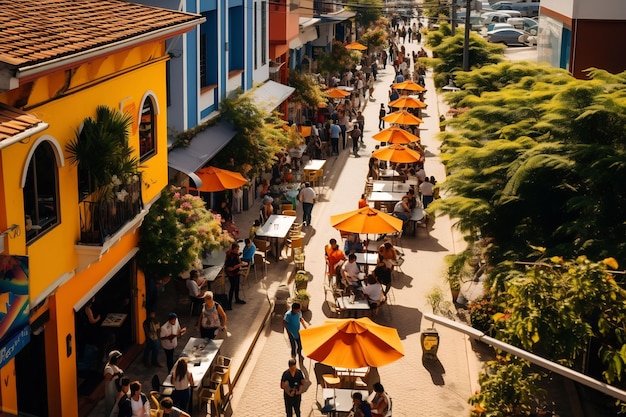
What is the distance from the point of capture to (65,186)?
1435 cm

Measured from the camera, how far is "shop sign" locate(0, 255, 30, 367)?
11.6 m

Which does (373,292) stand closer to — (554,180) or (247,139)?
(554,180)

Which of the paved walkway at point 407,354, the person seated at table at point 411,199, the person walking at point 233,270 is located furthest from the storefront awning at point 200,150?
the person seated at table at point 411,199

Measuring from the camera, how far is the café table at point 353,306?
2061cm

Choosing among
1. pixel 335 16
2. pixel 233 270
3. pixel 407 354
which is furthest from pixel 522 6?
pixel 407 354

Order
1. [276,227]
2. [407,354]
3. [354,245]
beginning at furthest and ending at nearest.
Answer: [276,227] → [354,245] → [407,354]

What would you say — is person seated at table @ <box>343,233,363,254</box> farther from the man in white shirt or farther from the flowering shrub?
the man in white shirt

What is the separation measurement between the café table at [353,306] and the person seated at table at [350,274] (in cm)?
37

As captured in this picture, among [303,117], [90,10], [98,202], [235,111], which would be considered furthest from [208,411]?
[303,117]

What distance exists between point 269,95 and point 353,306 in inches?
602

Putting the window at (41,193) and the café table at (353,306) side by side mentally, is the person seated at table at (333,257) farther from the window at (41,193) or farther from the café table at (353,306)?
the window at (41,193)

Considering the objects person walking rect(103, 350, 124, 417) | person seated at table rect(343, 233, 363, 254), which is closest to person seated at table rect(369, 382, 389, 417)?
person walking rect(103, 350, 124, 417)

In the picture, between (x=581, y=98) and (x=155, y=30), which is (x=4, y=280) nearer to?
(x=155, y=30)

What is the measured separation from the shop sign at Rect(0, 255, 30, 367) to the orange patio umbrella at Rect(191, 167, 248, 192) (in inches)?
483
